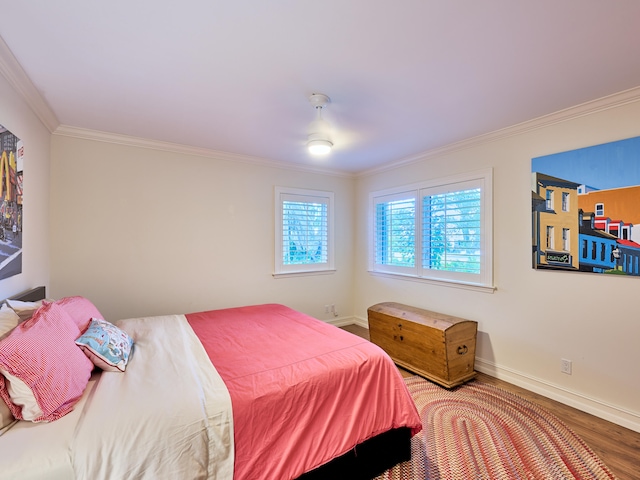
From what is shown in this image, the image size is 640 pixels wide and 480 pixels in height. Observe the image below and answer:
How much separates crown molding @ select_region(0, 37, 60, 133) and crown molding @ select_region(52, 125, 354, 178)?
0.68ft

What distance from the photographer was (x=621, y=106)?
2.21 meters

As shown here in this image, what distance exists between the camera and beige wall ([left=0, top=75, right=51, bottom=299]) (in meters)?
1.90

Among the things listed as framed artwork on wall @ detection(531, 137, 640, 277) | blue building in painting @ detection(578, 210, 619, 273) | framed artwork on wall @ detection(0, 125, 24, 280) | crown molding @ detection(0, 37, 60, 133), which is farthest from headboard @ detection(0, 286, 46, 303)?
blue building in painting @ detection(578, 210, 619, 273)

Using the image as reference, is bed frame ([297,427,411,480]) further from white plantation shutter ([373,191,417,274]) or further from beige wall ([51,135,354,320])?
beige wall ([51,135,354,320])

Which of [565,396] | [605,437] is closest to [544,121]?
[565,396]

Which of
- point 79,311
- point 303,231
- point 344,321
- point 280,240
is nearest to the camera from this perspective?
point 79,311

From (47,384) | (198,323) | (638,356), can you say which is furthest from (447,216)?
(47,384)

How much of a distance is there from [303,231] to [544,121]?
2.85 m

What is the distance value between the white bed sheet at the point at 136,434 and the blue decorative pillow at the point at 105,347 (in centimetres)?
6

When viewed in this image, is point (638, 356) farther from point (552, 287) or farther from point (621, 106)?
point (621, 106)

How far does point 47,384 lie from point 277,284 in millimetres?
2885

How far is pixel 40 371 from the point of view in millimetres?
1177

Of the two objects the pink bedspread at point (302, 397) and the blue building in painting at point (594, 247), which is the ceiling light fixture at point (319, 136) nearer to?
the pink bedspread at point (302, 397)

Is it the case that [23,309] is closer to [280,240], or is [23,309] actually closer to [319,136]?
[319,136]
